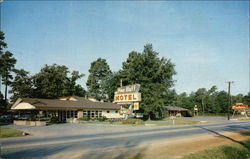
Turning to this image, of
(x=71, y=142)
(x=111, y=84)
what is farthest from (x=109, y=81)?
(x=71, y=142)

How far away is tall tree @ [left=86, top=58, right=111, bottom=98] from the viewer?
82.7 meters

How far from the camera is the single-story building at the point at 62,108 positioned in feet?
120

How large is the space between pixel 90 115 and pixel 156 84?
1726cm

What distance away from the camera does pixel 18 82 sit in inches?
2840

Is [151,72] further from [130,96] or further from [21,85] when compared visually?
[21,85]

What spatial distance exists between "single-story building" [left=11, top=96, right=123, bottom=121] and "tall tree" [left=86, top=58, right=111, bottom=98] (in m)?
29.4

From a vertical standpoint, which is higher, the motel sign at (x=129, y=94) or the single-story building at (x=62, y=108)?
the motel sign at (x=129, y=94)

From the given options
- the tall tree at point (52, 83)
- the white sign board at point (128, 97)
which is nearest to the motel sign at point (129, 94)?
the white sign board at point (128, 97)

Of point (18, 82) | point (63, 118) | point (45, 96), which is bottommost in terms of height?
point (63, 118)

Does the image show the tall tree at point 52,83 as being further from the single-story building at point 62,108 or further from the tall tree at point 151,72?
the tall tree at point 151,72

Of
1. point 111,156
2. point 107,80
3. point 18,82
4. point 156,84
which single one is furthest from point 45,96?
point 111,156

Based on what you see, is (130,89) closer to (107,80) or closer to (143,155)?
(143,155)

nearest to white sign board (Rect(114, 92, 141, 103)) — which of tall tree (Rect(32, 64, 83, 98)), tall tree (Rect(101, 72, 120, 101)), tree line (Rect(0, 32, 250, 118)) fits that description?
tree line (Rect(0, 32, 250, 118))

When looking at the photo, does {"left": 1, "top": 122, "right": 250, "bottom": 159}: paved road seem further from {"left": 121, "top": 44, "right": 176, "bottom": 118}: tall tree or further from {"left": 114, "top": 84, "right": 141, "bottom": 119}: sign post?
{"left": 121, "top": 44, "right": 176, "bottom": 118}: tall tree
